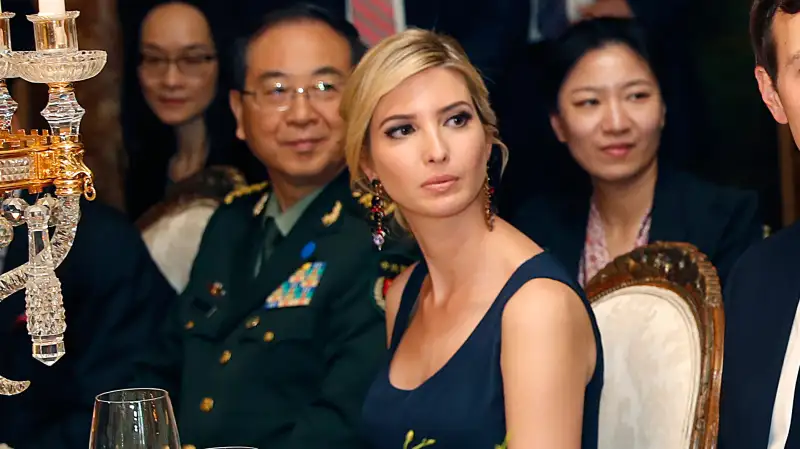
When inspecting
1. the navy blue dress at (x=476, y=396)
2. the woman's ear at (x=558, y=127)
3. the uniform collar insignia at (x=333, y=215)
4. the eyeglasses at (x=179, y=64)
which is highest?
the eyeglasses at (x=179, y=64)

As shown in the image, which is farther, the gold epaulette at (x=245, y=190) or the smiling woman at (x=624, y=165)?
the gold epaulette at (x=245, y=190)

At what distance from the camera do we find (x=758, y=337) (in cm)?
246

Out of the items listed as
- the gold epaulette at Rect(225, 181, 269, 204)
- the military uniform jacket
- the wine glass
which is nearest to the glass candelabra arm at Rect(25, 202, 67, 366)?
the wine glass

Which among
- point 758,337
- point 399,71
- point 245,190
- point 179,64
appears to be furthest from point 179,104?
point 758,337

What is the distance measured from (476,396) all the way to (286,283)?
99 centimetres

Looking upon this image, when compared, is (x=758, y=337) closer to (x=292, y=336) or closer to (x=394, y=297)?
(x=394, y=297)

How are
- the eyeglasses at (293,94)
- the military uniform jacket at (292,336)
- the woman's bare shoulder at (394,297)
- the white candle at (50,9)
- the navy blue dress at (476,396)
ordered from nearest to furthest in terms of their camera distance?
the white candle at (50,9)
the navy blue dress at (476,396)
the woman's bare shoulder at (394,297)
the military uniform jacket at (292,336)
the eyeglasses at (293,94)

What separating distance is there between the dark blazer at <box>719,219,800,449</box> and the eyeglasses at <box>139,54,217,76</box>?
71.0 inches

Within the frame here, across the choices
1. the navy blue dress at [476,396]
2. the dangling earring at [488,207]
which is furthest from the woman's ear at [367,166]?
the navy blue dress at [476,396]

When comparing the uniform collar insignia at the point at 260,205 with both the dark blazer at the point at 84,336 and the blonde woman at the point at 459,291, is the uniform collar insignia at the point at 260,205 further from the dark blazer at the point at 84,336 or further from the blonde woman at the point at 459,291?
the blonde woman at the point at 459,291

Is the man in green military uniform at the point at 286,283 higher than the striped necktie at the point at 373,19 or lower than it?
lower

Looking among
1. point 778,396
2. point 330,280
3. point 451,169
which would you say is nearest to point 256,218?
point 330,280

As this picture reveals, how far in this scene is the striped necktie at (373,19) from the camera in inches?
138

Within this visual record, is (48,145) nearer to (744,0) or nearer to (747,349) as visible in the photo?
(747,349)
